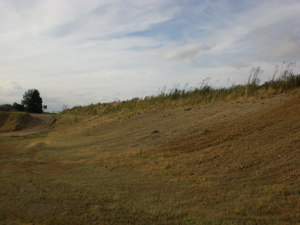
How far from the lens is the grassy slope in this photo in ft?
18.1

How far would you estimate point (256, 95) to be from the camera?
1647 centimetres

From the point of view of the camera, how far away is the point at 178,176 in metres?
8.27

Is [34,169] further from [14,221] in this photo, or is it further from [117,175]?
[14,221]

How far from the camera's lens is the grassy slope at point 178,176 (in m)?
5.52

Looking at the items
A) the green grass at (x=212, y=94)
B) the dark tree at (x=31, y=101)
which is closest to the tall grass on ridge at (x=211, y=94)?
the green grass at (x=212, y=94)

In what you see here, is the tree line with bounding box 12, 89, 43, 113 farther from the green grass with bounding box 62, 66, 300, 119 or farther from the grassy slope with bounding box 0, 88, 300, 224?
the grassy slope with bounding box 0, 88, 300, 224

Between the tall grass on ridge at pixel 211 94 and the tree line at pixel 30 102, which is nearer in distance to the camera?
the tall grass on ridge at pixel 211 94

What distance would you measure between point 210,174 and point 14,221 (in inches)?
192

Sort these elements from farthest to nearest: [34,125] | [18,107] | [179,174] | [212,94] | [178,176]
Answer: [18,107], [34,125], [212,94], [179,174], [178,176]

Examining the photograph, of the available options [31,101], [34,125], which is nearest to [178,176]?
[34,125]

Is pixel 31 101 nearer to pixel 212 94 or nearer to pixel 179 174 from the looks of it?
pixel 212 94

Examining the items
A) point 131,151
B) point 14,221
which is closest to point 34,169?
point 131,151

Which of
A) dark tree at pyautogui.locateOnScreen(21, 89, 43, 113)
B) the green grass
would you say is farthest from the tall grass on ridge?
dark tree at pyautogui.locateOnScreen(21, 89, 43, 113)

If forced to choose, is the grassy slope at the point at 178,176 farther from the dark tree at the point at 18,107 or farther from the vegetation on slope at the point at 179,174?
the dark tree at the point at 18,107
